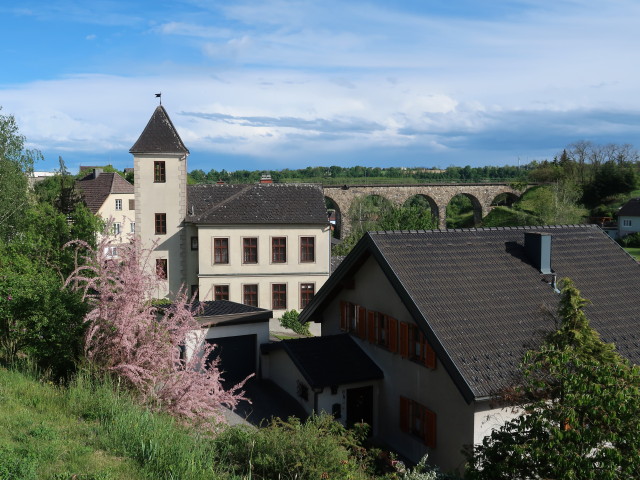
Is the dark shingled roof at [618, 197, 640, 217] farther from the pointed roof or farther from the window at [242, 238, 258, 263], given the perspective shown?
the pointed roof

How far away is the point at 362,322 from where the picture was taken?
17266mm

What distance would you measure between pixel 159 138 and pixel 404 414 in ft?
71.4

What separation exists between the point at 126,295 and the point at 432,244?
27.6 ft

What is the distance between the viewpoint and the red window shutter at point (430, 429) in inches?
545

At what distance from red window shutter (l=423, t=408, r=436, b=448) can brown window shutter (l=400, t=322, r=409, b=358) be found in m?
1.47

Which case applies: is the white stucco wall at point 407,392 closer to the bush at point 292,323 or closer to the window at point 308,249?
the bush at point 292,323

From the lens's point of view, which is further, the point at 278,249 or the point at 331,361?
the point at 278,249

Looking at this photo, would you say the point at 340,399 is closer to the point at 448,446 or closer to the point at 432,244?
the point at 448,446

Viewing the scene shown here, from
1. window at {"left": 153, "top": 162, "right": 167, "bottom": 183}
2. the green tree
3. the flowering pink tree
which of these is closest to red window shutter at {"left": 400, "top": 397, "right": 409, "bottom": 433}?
the flowering pink tree

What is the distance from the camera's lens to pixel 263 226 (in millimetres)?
30797

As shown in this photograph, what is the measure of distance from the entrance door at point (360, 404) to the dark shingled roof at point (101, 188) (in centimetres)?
4419

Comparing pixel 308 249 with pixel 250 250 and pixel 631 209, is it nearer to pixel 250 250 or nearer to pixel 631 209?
pixel 250 250

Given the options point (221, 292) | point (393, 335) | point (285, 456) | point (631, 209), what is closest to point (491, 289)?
point (393, 335)

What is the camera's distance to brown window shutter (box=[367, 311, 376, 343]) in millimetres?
16625
